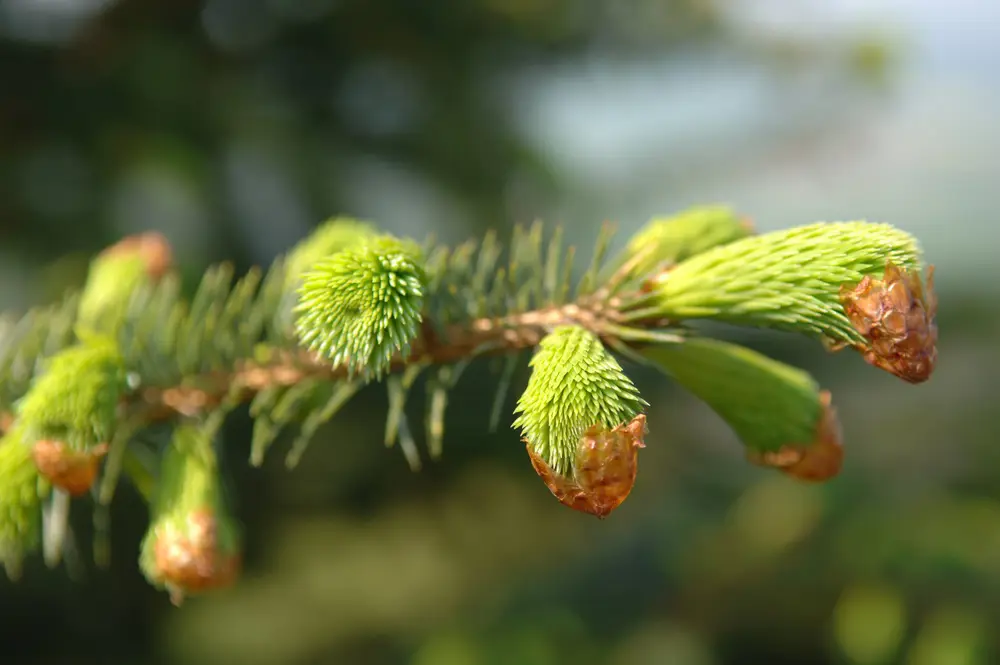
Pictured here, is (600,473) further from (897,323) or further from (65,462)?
(65,462)

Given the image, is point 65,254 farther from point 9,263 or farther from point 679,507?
point 679,507

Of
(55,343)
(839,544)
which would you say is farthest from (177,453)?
(839,544)

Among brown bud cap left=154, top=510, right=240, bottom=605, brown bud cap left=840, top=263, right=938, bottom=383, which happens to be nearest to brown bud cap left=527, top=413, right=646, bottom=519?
brown bud cap left=840, top=263, right=938, bottom=383

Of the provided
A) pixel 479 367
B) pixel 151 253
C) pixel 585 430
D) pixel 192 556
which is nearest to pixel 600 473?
pixel 585 430

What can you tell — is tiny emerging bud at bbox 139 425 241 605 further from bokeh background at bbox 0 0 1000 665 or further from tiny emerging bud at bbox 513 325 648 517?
bokeh background at bbox 0 0 1000 665

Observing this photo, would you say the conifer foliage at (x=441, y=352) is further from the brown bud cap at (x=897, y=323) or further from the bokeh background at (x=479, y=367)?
the bokeh background at (x=479, y=367)

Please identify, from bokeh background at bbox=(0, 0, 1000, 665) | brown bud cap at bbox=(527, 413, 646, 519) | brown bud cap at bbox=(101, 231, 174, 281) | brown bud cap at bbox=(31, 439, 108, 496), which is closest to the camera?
brown bud cap at bbox=(527, 413, 646, 519)
